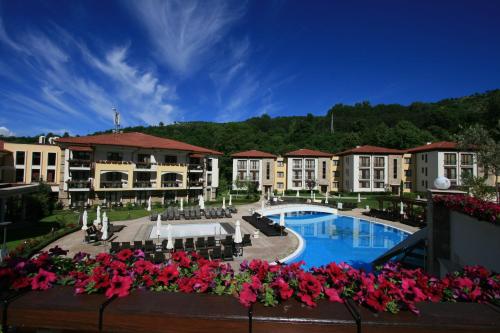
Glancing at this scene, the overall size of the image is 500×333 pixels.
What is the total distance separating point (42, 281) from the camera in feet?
8.13

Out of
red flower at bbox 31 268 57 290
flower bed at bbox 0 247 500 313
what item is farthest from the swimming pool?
red flower at bbox 31 268 57 290

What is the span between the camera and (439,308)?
2.27 metres

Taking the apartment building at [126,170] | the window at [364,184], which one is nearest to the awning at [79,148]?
the apartment building at [126,170]

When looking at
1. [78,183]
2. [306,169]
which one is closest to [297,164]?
[306,169]

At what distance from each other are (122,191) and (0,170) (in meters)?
17.1

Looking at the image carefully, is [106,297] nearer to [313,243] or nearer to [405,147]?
[313,243]

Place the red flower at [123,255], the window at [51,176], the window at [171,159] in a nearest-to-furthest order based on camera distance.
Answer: the red flower at [123,255] → the window at [51,176] → the window at [171,159]

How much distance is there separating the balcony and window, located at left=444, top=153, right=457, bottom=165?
5579cm

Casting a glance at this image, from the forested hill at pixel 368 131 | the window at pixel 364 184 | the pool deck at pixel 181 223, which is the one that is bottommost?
the pool deck at pixel 181 223

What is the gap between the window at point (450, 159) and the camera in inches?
1720

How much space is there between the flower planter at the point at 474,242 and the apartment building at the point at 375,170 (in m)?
44.4

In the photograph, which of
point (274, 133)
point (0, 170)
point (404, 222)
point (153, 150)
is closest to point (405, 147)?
point (274, 133)

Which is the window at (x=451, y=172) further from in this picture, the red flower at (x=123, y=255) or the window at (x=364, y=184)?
the red flower at (x=123, y=255)

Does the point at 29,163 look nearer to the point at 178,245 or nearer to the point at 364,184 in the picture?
the point at 178,245
